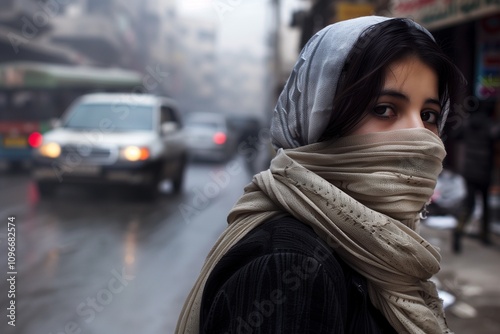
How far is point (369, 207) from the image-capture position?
1156 mm

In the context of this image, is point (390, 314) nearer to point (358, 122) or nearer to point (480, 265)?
point (358, 122)

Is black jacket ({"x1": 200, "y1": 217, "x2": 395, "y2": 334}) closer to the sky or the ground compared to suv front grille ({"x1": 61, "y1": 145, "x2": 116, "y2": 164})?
closer to the sky

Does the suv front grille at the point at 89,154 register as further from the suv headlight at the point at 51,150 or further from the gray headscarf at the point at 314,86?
the gray headscarf at the point at 314,86

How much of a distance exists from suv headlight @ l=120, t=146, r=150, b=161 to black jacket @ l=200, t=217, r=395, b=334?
828 cm

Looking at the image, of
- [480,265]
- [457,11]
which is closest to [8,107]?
[457,11]

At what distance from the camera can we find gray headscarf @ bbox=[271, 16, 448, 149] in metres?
1.15

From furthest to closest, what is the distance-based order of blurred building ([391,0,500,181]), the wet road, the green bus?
1. the green bus
2. blurred building ([391,0,500,181])
3. the wet road

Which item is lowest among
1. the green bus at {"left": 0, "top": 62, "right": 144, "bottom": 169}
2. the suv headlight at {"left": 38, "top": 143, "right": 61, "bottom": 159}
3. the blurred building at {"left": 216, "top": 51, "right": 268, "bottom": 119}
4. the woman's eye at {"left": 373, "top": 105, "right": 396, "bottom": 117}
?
the blurred building at {"left": 216, "top": 51, "right": 268, "bottom": 119}

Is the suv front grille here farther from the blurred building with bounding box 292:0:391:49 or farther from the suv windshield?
the blurred building with bounding box 292:0:391:49

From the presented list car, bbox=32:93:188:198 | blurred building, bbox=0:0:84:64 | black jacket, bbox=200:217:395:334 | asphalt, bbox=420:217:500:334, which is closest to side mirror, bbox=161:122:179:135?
car, bbox=32:93:188:198

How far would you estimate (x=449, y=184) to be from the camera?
8.91 metres

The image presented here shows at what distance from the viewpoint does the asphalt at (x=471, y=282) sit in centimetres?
415

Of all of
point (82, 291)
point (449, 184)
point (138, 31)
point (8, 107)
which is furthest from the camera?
point (138, 31)

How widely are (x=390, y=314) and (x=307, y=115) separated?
431mm
